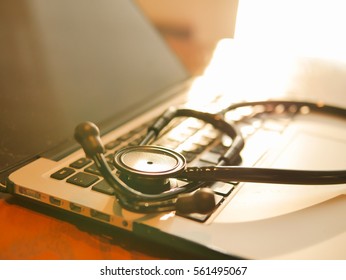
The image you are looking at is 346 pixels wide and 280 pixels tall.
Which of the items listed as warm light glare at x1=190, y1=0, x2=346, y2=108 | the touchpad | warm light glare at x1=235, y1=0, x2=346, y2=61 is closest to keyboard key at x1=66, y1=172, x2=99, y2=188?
the touchpad

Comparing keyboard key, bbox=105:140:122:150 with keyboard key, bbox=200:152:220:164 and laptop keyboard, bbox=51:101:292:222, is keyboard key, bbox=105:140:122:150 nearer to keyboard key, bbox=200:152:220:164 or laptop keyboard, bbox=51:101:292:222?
laptop keyboard, bbox=51:101:292:222

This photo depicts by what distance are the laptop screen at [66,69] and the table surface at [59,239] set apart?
0.07m

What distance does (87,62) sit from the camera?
2.02ft

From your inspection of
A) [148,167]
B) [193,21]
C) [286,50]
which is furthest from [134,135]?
[193,21]

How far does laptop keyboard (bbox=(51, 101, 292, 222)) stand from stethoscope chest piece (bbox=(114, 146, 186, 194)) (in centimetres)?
3

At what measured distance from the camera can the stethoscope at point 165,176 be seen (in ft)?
1.21

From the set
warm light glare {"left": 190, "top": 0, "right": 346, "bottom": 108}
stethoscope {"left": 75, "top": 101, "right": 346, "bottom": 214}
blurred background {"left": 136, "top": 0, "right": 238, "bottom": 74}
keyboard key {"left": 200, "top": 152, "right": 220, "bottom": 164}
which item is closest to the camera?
stethoscope {"left": 75, "top": 101, "right": 346, "bottom": 214}

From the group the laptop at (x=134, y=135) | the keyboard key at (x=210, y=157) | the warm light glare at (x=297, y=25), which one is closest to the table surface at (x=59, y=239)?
the laptop at (x=134, y=135)

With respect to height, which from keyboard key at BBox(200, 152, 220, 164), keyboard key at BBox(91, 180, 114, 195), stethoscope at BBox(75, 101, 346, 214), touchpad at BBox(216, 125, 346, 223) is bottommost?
touchpad at BBox(216, 125, 346, 223)

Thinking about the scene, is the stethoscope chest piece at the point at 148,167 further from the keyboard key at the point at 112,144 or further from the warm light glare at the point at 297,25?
the warm light glare at the point at 297,25

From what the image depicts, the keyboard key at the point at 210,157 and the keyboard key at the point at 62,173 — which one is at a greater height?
the keyboard key at the point at 62,173

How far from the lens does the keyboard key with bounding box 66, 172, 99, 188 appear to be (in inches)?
16.4
